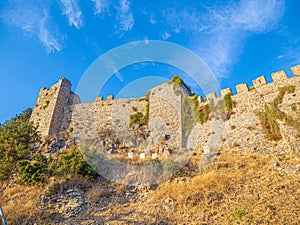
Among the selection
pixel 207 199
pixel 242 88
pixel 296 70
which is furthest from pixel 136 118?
pixel 207 199

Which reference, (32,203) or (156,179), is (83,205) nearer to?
(32,203)

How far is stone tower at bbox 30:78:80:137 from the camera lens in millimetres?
19438

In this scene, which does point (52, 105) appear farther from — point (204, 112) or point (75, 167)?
point (204, 112)

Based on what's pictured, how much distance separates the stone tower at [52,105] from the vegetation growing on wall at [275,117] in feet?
56.4

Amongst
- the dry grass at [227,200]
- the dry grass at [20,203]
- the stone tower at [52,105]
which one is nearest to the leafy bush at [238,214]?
the dry grass at [227,200]

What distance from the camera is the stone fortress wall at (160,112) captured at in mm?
13170

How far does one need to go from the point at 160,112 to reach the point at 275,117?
355 inches

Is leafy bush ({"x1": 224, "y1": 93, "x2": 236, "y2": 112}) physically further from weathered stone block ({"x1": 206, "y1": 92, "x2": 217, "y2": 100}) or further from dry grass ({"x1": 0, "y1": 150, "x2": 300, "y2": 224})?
dry grass ({"x1": 0, "y1": 150, "x2": 300, "y2": 224})

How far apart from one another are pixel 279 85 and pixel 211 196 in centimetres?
1040

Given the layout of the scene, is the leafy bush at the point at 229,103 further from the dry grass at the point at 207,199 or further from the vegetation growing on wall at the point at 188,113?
the dry grass at the point at 207,199

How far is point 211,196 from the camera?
719cm

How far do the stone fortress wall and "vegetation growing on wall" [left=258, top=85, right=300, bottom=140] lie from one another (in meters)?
0.30

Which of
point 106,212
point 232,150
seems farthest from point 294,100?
point 106,212

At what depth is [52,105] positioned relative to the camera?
20.7 metres
